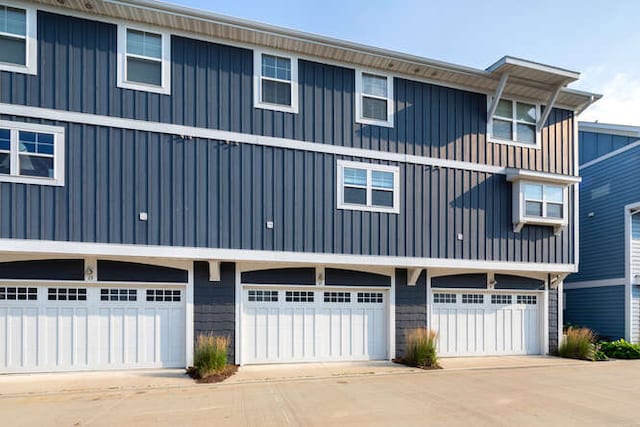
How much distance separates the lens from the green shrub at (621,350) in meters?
12.7

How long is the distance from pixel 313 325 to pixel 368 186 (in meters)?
3.61

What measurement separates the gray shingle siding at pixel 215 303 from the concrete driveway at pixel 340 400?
1.21 metres

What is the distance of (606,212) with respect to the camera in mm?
15758

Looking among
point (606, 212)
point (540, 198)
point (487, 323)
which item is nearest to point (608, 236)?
point (606, 212)

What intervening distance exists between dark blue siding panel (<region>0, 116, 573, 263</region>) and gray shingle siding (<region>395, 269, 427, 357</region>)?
0.84 metres

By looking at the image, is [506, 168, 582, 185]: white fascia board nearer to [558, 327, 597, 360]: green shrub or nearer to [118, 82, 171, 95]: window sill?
[558, 327, 597, 360]: green shrub

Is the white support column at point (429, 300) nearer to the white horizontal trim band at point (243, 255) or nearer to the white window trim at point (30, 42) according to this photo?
the white horizontal trim band at point (243, 255)

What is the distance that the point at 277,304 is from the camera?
10758mm

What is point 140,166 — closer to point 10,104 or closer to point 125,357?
point 10,104

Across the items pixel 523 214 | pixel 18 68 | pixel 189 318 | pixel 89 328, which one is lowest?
pixel 89 328

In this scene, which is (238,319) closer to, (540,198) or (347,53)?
(347,53)

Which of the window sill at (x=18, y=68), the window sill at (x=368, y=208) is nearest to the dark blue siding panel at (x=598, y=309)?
the window sill at (x=368, y=208)

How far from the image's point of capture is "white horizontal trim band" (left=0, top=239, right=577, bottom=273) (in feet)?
28.7

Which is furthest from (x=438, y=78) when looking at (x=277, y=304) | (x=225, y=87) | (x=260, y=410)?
(x=260, y=410)
